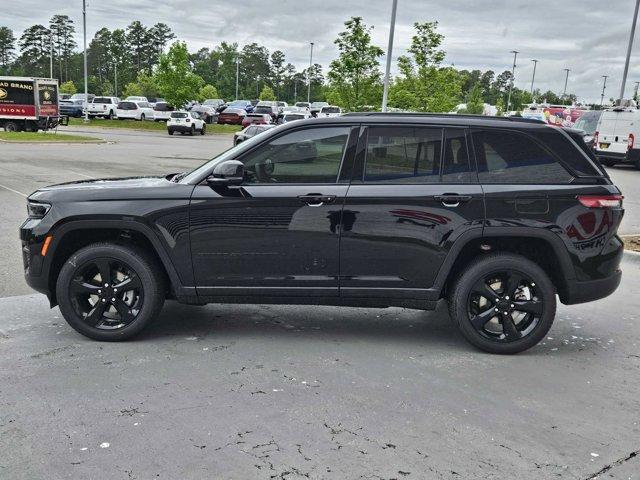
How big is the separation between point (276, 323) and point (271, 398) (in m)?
1.57

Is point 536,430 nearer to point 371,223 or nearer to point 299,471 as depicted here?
point 299,471

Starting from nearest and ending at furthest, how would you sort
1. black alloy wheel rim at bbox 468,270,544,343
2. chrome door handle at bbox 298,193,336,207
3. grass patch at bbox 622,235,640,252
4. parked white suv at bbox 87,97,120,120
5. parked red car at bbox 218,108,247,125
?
chrome door handle at bbox 298,193,336,207, black alloy wheel rim at bbox 468,270,544,343, grass patch at bbox 622,235,640,252, parked white suv at bbox 87,97,120,120, parked red car at bbox 218,108,247,125

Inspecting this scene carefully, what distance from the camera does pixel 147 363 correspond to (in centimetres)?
460

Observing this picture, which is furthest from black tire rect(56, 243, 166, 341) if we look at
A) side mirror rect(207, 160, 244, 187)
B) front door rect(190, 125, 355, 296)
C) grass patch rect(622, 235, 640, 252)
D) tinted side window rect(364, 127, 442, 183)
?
grass patch rect(622, 235, 640, 252)

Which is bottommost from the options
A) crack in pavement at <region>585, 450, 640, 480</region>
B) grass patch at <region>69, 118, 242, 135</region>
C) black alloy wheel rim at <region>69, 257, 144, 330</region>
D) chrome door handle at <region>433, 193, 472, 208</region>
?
grass patch at <region>69, 118, 242, 135</region>

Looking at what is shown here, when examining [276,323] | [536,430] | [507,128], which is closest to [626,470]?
[536,430]

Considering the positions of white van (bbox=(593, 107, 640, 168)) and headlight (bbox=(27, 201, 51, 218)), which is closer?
headlight (bbox=(27, 201, 51, 218))

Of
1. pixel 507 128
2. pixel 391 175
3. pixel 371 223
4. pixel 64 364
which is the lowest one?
pixel 64 364

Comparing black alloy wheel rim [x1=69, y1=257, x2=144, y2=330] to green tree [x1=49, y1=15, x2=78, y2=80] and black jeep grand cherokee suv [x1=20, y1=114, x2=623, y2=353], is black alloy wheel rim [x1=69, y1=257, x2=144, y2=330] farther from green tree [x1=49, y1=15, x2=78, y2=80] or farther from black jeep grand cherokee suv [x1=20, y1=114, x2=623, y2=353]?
green tree [x1=49, y1=15, x2=78, y2=80]

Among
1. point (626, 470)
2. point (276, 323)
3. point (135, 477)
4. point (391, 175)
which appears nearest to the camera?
point (135, 477)

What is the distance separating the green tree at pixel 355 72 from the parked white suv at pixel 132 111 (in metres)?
28.5

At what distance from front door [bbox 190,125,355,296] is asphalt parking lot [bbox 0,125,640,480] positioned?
554 mm

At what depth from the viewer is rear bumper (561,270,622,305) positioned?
4.93 m

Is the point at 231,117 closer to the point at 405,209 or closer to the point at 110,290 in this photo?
the point at 110,290
